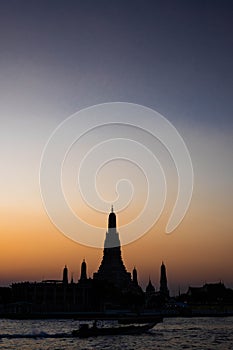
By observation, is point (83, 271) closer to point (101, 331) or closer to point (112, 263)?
point (112, 263)

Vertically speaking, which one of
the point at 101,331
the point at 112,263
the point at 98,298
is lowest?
the point at 101,331

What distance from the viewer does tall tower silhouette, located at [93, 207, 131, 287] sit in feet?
376

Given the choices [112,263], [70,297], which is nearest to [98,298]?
[70,297]

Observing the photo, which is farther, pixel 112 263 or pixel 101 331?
pixel 112 263

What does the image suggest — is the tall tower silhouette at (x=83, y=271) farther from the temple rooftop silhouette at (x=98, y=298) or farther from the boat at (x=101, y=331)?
the boat at (x=101, y=331)

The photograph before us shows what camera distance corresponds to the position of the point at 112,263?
4614 inches

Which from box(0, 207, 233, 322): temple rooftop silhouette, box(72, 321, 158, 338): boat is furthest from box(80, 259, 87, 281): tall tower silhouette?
box(72, 321, 158, 338): boat

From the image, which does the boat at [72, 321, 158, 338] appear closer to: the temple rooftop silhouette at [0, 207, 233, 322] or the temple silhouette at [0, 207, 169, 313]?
the temple rooftop silhouette at [0, 207, 233, 322]

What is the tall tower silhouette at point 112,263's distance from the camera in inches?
4508

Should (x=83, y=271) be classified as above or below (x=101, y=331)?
above

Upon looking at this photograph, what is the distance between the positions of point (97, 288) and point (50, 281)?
9.90 meters

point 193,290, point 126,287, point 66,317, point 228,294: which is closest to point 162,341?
point 66,317

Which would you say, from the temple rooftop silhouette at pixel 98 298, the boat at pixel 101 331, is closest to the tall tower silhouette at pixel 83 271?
the temple rooftop silhouette at pixel 98 298

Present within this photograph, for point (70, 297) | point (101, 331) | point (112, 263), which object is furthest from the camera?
point (112, 263)
